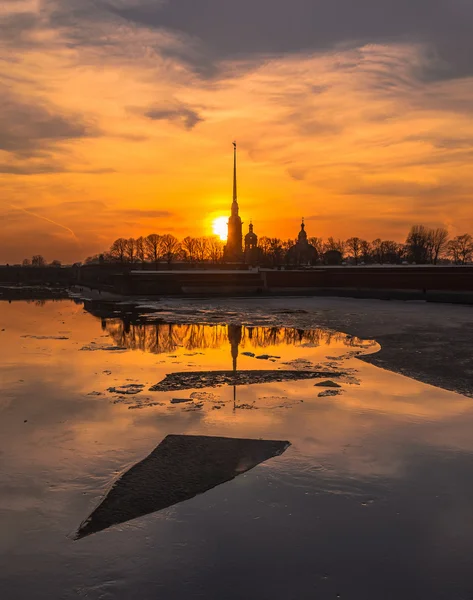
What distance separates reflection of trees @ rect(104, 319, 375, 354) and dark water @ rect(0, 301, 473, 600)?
14.6 ft

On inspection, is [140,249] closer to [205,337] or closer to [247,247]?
[247,247]

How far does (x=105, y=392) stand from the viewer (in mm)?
9055

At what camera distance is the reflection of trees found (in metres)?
14.7

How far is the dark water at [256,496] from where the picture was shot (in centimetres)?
379

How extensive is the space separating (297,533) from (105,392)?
212 inches

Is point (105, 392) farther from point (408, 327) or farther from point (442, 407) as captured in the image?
point (408, 327)

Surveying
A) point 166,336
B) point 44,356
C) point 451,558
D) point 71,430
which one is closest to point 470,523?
point 451,558

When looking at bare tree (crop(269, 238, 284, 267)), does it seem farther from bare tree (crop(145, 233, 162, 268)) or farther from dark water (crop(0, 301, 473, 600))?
dark water (crop(0, 301, 473, 600))

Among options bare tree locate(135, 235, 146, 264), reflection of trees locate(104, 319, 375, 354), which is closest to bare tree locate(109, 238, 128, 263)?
bare tree locate(135, 235, 146, 264)

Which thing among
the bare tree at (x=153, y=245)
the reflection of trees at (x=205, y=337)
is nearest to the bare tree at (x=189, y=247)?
the bare tree at (x=153, y=245)

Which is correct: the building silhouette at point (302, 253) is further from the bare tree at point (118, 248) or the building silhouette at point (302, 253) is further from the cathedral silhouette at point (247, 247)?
the bare tree at point (118, 248)

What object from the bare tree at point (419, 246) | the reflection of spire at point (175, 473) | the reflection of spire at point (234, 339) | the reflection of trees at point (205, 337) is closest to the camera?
the reflection of spire at point (175, 473)

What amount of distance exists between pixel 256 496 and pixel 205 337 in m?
11.4

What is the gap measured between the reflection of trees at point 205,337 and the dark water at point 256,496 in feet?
14.6
